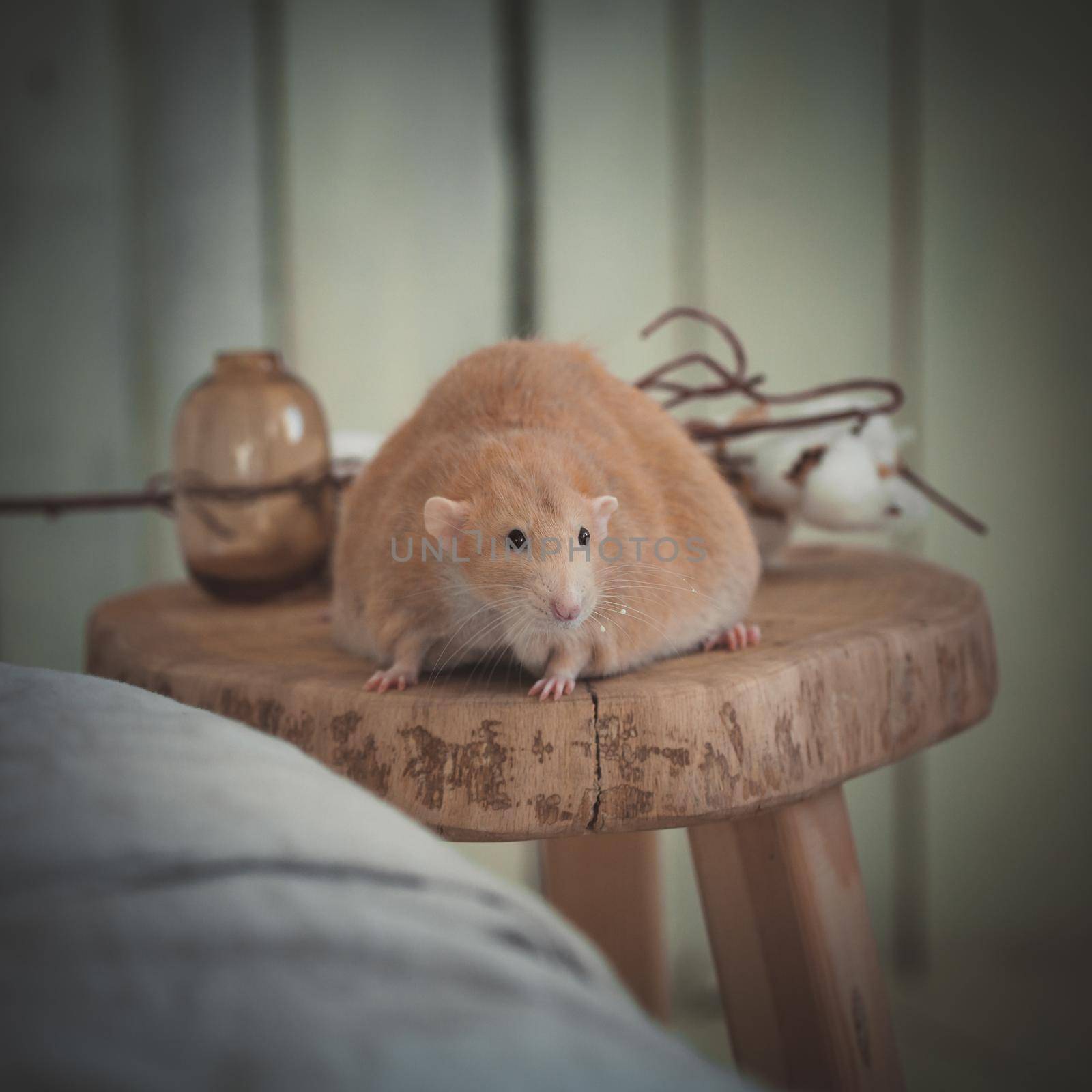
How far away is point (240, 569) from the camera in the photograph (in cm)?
111

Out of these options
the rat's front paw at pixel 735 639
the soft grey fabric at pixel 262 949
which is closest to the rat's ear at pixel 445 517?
the rat's front paw at pixel 735 639

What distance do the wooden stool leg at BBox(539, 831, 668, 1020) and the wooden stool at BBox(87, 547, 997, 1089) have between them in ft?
1.06

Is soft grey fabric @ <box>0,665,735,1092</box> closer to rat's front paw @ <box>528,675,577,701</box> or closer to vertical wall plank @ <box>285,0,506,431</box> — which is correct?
rat's front paw @ <box>528,675,577,701</box>

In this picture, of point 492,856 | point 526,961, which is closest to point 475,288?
point 492,856

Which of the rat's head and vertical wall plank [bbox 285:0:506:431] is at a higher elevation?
vertical wall plank [bbox 285:0:506:431]

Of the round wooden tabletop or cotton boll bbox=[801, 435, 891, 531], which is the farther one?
cotton boll bbox=[801, 435, 891, 531]

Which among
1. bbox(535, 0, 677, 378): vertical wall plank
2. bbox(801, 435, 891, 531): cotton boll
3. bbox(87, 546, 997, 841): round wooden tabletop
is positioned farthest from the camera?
bbox(535, 0, 677, 378): vertical wall plank

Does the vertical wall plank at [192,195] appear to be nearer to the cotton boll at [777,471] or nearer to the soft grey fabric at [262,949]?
the cotton boll at [777,471]

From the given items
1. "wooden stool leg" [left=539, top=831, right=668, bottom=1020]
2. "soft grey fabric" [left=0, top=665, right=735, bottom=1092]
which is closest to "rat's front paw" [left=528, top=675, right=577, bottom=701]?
"soft grey fabric" [left=0, top=665, right=735, bottom=1092]

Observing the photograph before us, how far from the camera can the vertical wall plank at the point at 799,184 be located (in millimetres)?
1692

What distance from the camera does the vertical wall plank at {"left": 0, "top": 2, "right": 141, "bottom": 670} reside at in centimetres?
147

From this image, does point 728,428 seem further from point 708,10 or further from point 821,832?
point 708,10

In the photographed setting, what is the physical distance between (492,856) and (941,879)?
2.51ft

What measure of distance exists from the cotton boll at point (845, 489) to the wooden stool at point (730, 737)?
0.06 m
